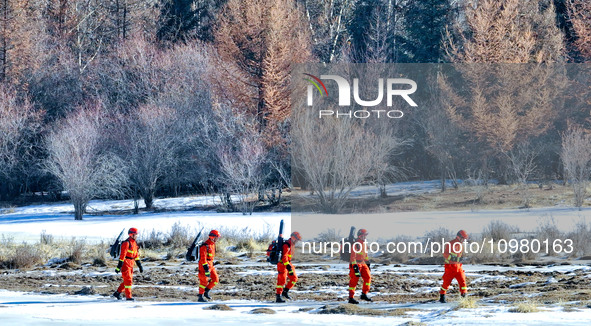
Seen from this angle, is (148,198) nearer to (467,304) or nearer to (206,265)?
(206,265)

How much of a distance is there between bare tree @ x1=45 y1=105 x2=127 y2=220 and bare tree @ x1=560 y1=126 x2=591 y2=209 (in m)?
19.7

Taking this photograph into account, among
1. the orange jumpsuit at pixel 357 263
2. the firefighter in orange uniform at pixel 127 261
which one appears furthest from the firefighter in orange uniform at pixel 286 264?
the firefighter in orange uniform at pixel 127 261

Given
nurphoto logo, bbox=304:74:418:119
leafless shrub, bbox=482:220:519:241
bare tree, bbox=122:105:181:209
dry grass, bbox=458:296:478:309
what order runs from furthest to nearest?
bare tree, bbox=122:105:181:209 < nurphoto logo, bbox=304:74:418:119 < leafless shrub, bbox=482:220:519:241 < dry grass, bbox=458:296:478:309

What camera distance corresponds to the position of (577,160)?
34594 mm

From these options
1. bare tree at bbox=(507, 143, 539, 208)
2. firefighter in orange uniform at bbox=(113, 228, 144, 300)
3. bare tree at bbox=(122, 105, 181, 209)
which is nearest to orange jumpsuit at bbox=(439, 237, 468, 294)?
firefighter in orange uniform at bbox=(113, 228, 144, 300)

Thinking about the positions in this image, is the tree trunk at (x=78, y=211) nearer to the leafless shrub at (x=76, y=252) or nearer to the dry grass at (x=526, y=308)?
the leafless shrub at (x=76, y=252)

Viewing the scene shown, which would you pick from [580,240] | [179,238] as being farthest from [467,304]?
[179,238]

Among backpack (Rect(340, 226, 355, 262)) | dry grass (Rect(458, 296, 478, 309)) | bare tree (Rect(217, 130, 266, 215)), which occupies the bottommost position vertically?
dry grass (Rect(458, 296, 478, 309))

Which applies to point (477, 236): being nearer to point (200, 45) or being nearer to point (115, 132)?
point (115, 132)

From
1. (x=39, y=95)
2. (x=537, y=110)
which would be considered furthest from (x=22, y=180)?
(x=537, y=110)

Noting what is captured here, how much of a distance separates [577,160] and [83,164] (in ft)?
69.3

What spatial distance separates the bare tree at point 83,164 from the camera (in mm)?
37906

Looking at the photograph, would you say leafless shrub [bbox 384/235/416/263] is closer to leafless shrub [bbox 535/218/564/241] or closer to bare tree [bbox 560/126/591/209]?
leafless shrub [bbox 535/218/564/241]

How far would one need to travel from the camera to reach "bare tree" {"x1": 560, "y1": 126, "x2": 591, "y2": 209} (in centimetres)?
3299
